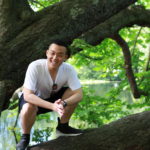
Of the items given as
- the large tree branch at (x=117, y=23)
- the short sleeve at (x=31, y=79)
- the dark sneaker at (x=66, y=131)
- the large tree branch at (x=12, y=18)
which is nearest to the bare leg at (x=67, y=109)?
the dark sneaker at (x=66, y=131)

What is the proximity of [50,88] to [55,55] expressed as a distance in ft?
1.69

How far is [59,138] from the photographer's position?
3.90 metres

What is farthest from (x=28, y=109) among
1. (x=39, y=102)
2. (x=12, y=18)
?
(x=12, y=18)

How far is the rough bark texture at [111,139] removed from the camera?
12.2 feet

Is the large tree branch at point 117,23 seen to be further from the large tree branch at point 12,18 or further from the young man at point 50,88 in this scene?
the young man at point 50,88

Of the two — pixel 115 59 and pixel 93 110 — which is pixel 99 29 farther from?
pixel 115 59

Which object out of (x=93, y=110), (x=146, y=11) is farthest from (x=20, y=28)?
(x=93, y=110)

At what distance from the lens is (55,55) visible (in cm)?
343

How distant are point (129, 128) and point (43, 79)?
1483 mm

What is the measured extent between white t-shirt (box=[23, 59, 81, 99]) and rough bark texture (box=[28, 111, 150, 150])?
2.31 ft

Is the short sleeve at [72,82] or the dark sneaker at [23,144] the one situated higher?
the short sleeve at [72,82]

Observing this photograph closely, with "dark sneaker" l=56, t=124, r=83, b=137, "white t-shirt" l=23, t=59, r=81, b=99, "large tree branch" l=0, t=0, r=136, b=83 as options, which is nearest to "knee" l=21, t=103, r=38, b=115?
"white t-shirt" l=23, t=59, r=81, b=99

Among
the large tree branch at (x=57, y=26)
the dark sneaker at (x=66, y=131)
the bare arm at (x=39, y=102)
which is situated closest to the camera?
the bare arm at (x=39, y=102)

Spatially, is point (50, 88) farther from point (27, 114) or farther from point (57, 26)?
point (57, 26)
